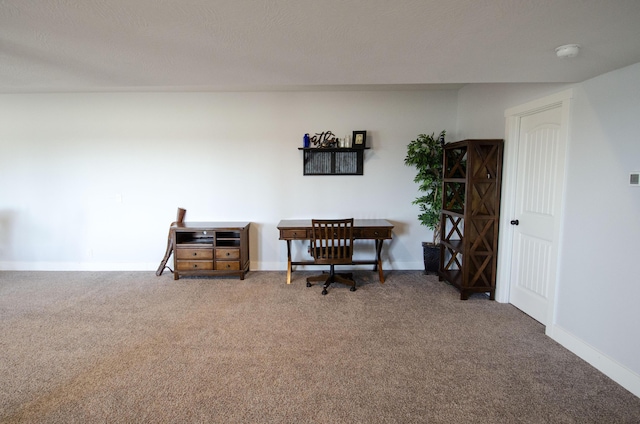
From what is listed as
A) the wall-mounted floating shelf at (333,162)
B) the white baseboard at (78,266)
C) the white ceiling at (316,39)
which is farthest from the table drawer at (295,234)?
the white baseboard at (78,266)

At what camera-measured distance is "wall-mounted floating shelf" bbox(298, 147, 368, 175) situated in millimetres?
4340

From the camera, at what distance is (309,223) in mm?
4070

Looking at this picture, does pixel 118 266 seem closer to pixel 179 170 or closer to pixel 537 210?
pixel 179 170

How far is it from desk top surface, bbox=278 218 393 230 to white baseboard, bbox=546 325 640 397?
1.92 m

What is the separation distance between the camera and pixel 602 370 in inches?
86.0

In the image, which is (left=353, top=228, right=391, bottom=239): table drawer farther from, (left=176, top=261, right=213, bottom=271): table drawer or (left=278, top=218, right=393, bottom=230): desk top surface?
(left=176, top=261, right=213, bottom=271): table drawer

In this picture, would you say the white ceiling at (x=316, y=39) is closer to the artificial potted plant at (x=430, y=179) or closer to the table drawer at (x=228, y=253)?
the artificial potted plant at (x=430, y=179)

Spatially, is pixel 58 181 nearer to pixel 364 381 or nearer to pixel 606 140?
pixel 364 381

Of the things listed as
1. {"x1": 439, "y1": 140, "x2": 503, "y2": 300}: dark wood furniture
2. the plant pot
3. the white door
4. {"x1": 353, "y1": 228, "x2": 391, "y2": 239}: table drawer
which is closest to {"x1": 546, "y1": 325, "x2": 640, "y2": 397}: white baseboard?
the white door

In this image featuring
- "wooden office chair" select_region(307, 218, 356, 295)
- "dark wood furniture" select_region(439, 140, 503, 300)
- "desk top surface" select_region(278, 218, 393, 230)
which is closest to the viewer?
"dark wood furniture" select_region(439, 140, 503, 300)

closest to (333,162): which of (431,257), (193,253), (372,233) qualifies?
(372,233)

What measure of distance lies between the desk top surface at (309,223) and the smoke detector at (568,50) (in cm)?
241

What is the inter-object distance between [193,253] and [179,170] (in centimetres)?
126

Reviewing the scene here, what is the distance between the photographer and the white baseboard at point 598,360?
6.53ft
